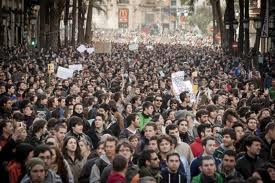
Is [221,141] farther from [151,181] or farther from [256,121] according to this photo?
[151,181]

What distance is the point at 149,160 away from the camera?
35.4 feet

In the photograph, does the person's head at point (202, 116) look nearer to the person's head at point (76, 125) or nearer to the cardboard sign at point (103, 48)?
the person's head at point (76, 125)

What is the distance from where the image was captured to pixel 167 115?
16609mm

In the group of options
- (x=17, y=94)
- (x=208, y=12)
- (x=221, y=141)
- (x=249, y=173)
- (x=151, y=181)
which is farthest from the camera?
(x=208, y=12)

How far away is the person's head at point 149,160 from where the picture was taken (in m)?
10.8

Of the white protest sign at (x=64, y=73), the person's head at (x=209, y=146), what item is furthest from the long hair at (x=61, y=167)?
the white protest sign at (x=64, y=73)

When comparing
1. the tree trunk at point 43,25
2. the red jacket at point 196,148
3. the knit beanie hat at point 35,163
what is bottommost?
the red jacket at point 196,148

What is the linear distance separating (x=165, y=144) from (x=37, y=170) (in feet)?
8.02

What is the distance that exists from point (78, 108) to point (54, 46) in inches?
1698

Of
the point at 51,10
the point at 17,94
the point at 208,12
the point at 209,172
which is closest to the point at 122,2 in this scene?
the point at 208,12

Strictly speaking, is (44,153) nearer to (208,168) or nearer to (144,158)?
(144,158)

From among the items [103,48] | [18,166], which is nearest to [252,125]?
[18,166]

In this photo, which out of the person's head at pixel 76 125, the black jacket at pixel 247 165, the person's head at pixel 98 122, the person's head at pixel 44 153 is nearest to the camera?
the person's head at pixel 44 153

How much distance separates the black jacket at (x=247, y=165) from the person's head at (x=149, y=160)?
43.7 inches
